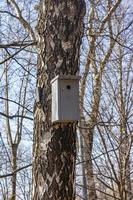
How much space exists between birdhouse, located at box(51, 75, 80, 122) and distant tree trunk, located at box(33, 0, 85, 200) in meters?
0.08

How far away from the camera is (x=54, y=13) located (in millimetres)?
2398

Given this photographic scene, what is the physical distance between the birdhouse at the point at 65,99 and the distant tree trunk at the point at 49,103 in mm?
83

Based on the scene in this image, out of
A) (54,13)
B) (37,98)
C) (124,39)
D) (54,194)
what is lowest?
(54,194)

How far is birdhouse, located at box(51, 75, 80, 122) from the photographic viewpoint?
2.19 meters

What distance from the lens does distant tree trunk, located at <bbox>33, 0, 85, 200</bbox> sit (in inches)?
87.2

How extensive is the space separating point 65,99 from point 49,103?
12 cm

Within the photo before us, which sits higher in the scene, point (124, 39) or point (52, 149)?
point (124, 39)

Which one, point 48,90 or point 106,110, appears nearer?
point 48,90

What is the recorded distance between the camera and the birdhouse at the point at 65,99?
219 cm

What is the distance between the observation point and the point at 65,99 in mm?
2238

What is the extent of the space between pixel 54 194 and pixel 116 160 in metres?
3.07

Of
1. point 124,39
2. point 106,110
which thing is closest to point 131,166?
point 106,110

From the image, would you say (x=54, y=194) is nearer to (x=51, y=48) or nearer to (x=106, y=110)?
(x=51, y=48)

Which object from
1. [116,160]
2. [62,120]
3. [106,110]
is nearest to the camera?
[62,120]
